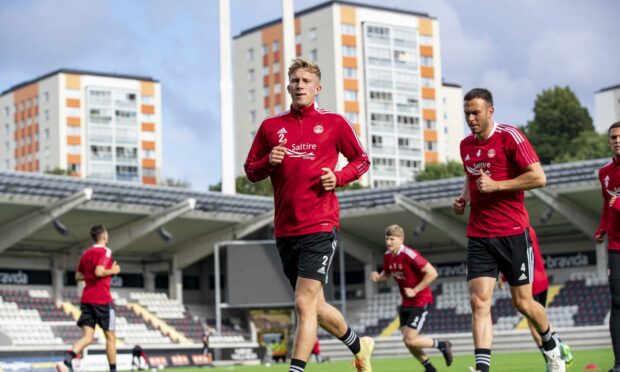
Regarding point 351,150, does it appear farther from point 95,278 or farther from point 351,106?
point 351,106

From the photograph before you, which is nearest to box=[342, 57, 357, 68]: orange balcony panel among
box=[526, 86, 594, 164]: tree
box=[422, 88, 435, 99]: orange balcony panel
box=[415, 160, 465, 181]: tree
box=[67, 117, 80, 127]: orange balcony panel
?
box=[422, 88, 435, 99]: orange balcony panel

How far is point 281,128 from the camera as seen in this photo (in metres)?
7.98

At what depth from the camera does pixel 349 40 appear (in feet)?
282

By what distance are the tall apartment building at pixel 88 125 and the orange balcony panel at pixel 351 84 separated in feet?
98.7

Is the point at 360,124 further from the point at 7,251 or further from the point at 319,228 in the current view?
the point at 319,228

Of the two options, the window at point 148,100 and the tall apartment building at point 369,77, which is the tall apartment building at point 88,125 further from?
the tall apartment building at point 369,77

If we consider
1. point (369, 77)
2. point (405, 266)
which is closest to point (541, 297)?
point (405, 266)

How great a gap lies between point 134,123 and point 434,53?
34.2 m

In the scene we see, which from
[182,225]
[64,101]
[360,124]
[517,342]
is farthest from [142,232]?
[64,101]

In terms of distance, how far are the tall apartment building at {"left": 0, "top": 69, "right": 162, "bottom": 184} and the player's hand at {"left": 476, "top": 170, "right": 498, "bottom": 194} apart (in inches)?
3770

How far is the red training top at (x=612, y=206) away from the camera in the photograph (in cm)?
988

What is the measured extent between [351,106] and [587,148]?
1176 inches

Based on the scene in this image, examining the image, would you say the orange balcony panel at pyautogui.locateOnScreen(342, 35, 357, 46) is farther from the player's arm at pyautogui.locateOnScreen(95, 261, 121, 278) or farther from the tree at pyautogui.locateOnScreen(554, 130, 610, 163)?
the player's arm at pyautogui.locateOnScreen(95, 261, 121, 278)

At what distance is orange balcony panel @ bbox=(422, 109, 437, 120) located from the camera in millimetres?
91625
